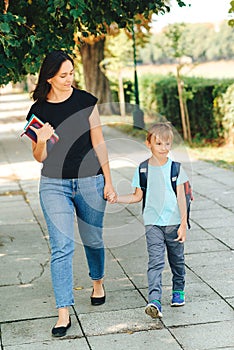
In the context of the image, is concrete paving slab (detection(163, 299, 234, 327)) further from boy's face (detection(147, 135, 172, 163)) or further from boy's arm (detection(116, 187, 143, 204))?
boy's face (detection(147, 135, 172, 163))

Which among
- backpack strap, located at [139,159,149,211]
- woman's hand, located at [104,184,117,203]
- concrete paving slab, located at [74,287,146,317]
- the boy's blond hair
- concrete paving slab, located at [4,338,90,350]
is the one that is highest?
the boy's blond hair

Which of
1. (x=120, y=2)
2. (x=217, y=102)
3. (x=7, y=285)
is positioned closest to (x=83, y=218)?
(x=7, y=285)

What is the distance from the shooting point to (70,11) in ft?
19.0

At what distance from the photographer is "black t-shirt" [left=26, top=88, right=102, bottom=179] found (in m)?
4.61

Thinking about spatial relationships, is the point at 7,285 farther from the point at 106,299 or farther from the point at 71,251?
the point at 71,251

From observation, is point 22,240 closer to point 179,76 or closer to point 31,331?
point 31,331

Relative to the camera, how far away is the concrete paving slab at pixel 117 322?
4.56m

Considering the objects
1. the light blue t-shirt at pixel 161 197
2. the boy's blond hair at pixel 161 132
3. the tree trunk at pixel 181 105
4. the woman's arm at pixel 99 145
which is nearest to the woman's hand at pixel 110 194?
the woman's arm at pixel 99 145

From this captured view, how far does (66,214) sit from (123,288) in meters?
1.15

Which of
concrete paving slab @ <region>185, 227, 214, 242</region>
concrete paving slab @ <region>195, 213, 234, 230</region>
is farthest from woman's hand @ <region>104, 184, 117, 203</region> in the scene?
concrete paving slab @ <region>195, 213, 234, 230</region>

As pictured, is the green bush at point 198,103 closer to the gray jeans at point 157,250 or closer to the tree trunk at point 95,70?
the tree trunk at point 95,70

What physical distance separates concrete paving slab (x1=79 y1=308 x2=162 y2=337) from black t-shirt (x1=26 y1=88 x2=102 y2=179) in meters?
1.00

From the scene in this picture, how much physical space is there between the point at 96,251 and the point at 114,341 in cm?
80

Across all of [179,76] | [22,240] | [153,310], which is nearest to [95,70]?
[179,76]
